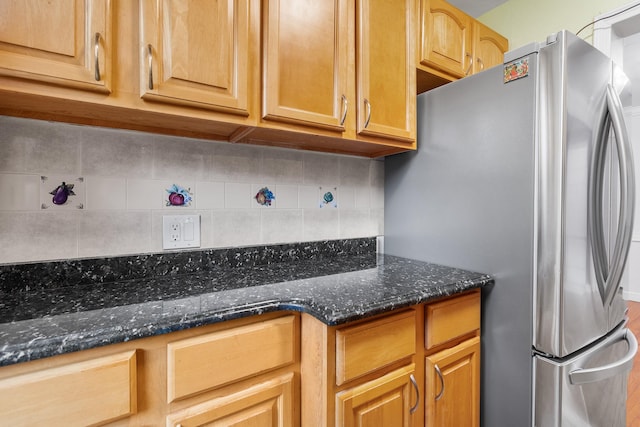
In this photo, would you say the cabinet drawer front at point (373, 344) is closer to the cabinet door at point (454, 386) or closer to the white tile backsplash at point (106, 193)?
the cabinet door at point (454, 386)

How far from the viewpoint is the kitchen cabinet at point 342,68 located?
3.39 ft

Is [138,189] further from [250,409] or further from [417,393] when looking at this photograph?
[417,393]

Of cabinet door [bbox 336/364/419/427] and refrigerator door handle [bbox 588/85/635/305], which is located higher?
refrigerator door handle [bbox 588/85/635/305]

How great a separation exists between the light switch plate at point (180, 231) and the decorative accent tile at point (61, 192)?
0.26m

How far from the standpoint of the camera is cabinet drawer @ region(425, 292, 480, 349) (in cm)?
101

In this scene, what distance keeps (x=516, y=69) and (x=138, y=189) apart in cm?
141

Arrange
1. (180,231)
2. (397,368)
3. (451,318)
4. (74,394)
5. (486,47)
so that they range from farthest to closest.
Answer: (486,47), (180,231), (451,318), (397,368), (74,394)

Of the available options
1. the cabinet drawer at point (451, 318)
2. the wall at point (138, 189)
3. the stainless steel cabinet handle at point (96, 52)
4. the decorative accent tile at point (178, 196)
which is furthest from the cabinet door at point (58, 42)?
the cabinet drawer at point (451, 318)

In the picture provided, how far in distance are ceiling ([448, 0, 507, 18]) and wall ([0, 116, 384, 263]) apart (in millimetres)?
1377

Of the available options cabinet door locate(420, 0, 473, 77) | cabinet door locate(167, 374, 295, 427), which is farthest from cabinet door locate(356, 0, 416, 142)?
cabinet door locate(167, 374, 295, 427)

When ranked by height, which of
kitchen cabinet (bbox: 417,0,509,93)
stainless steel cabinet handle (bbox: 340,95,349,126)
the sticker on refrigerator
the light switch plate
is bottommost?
the light switch plate

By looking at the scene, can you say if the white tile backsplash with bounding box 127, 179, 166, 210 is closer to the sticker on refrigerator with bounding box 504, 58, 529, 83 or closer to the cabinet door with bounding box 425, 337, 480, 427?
the cabinet door with bounding box 425, 337, 480, 427

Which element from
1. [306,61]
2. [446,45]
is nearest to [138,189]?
[306,61]

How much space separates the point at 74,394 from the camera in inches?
24.5
